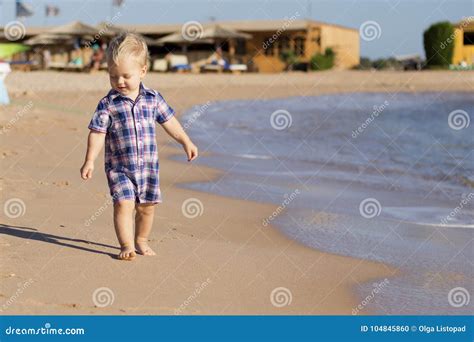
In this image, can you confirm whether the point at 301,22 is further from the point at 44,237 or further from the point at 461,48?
the point at 44,237

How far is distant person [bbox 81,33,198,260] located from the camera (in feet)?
13.8

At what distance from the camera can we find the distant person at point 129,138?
4.21 m

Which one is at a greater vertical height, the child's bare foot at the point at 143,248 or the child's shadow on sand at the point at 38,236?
the child's bare foot at the point at 143,248

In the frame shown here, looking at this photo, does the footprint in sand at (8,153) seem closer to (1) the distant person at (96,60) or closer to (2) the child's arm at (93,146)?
(2) the child's arm at (93,146)

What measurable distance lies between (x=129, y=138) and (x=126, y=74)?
0.33m

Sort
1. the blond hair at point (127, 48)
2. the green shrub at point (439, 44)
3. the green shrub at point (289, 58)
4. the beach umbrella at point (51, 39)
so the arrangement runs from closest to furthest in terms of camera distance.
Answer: the blond hair at point (127, 48) < the beach umbrella at point (51, 39) < the green shrub at point (439, 44) < the green shrub at point (289, 58)

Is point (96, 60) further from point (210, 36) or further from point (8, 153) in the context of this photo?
point (8, 153)

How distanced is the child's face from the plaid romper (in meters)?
0.07

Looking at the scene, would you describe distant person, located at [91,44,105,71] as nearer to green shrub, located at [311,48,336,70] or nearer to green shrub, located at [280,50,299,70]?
green shrub, located at [280,50,299,70]

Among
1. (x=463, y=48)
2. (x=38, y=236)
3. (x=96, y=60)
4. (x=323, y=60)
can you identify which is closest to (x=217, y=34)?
(x=96, y=60)

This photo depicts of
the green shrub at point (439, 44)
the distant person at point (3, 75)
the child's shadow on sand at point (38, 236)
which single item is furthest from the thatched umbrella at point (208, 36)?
the child's shadow on sand at point (38, 236)

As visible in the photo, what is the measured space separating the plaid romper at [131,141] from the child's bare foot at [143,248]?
219 mm

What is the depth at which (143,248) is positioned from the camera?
4375 millimetres
